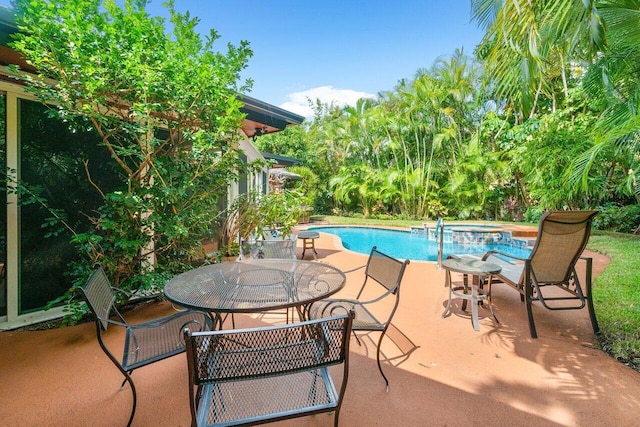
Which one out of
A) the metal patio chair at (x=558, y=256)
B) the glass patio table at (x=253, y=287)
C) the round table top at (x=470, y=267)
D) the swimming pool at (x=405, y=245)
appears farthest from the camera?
the swimming pool at (x=405, y=245)

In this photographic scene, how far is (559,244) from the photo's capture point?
3252mm

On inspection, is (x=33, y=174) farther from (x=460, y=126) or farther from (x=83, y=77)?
(x=460, y=126)

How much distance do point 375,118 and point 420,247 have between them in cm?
770

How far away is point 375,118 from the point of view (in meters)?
14.9

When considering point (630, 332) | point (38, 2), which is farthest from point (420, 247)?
point (38, 2)

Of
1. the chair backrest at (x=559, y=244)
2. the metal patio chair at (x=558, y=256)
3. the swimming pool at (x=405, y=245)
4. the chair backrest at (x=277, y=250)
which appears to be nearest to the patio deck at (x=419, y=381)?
the metal patio chair at (x=558, y=256)

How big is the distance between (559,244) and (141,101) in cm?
476

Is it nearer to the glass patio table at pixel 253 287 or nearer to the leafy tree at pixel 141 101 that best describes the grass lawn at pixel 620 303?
the glass patio table at pixel 253 287

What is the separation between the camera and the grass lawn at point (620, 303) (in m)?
2.71

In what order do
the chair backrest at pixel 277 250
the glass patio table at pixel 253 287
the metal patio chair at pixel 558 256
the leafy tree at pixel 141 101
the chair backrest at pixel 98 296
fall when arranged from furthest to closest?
1. the chair backrest at pixel 277 250
2. the metal patio chair at pixel 558 256
3. the leafy tree at pixel 141 101
4. the glass patio table at pixel 253 287
5. the chair backrest at pixel 98 296

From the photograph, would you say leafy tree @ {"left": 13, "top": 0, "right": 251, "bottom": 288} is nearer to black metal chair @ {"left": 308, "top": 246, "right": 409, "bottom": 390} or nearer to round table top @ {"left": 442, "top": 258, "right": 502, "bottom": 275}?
black metal chair @ {"left": 308, "top": 246, "right": 409, "bottom": 390}

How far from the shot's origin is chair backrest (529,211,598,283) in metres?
3.19

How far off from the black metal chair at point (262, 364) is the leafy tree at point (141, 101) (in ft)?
7.23

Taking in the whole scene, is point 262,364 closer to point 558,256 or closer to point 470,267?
point 470,267
